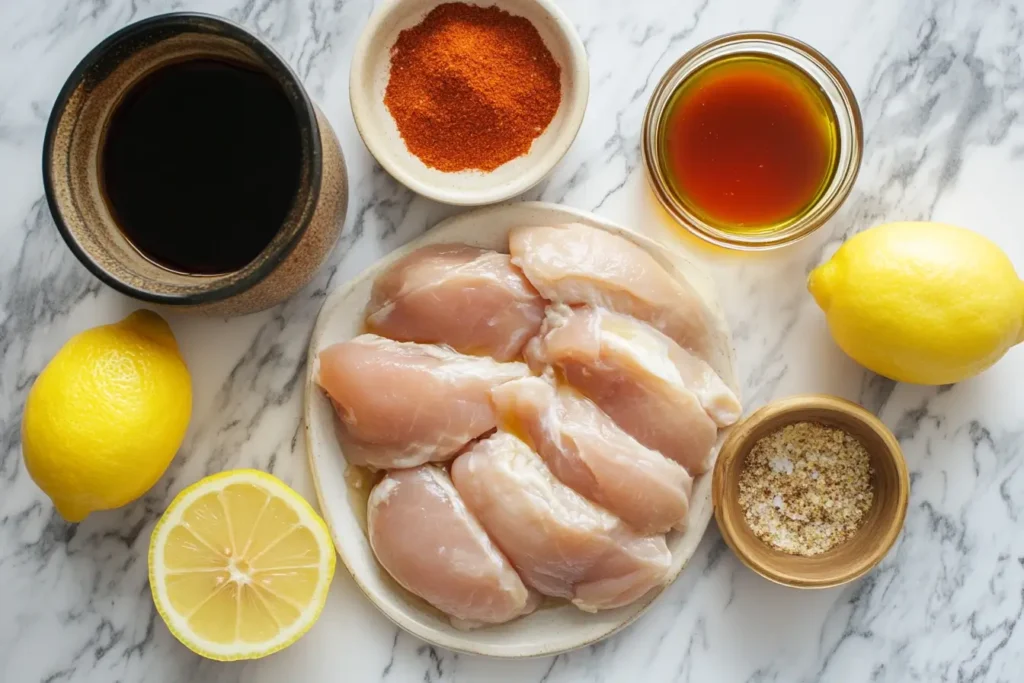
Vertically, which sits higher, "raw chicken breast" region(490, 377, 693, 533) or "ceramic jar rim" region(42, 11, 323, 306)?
"ceramic jar rim" region(42, 11, 323, 306)

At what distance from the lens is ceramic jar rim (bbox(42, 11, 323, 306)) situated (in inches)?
44.9

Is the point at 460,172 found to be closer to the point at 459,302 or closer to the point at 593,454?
the point at 459,302

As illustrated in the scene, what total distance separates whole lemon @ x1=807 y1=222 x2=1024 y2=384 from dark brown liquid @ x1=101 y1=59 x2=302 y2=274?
84 centimetres

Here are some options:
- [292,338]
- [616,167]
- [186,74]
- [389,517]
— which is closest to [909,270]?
[616,167]

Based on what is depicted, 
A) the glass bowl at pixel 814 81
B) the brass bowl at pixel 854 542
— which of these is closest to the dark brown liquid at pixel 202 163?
the glass bowl at pixel 814 81

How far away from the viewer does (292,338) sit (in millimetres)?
1479

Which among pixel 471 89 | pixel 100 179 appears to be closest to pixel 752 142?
pixel 471 89

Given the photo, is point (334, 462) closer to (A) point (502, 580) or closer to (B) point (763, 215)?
(A) point (502, 580)

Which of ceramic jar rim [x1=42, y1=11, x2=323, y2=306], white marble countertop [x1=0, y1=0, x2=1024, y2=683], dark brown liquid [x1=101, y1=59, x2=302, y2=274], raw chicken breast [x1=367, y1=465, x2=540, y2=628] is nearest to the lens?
ceramic jar rim [x1=42, y1=11, x2=323, y2=306]

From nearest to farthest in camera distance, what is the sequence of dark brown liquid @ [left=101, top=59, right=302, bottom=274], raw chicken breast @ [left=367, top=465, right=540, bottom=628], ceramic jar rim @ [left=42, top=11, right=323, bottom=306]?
ceramic jar rim @ [left=42, top=11, right=323, bottom=306], dark brown liquid @ [left=101, top=59, right=302, bottom=274], raw chicken breast @ [left=367, top=465, right=540, bottom=628]

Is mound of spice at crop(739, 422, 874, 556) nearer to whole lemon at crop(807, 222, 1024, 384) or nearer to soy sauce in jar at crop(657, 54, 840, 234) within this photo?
whole lemon at crop(807, 222, 1024, 384)

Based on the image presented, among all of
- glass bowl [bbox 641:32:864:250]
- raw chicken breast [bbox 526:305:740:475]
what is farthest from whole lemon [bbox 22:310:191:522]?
glass bowl [bbox 641:32:864:250]

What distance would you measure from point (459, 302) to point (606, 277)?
0.75 ft

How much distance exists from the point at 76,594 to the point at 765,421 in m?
1.15
